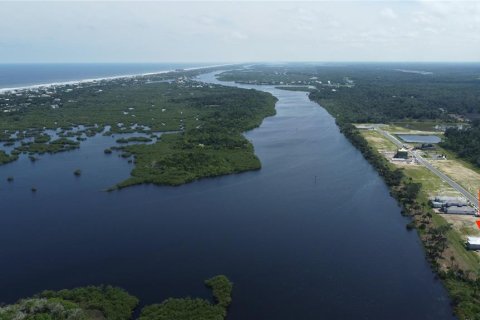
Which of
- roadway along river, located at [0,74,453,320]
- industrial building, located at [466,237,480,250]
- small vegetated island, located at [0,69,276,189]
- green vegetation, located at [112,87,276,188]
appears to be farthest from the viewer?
small vegetated island, located at [0,69,276,189]

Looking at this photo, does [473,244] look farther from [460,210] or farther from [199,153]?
[199,153]

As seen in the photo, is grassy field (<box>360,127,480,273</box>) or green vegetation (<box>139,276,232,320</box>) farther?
grassy field (<box>360,127,480,273</box>)

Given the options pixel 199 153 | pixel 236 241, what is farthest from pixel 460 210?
pixel 199 153

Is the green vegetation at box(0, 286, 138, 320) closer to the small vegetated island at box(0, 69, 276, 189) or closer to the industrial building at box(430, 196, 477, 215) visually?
the small vegetated island at box(0, 69, 276, 189)

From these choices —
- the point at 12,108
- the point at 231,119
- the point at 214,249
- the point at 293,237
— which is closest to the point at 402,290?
the point at 293,237

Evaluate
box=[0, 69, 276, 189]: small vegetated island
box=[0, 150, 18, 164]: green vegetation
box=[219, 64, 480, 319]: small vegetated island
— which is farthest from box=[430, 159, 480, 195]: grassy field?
box=[0, 150, 18, 164]: green vegetation

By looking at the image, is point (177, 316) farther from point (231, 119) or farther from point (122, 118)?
point (122, 118)

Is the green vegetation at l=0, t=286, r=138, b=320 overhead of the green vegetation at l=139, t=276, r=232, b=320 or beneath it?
overhead

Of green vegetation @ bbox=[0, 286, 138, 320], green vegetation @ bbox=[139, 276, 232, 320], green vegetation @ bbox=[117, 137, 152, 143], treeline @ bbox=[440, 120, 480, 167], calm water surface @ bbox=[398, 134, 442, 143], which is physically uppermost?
green vegetation @ bbox=[117, 137, 152, 143]

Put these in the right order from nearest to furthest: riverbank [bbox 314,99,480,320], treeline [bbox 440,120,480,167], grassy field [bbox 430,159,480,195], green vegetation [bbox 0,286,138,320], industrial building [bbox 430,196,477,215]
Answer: green vegetation [bbox 0,286,138,320] → riverbank [bbox 314,99,480,320] → industrial building [bbox 430,196,477,215] → grassy field [bbox 430,159,480,195] → treeline [bbox 440,120,480,167]

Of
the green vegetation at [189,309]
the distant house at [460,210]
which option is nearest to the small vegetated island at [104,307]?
the green vegetation at [189,309]
